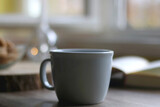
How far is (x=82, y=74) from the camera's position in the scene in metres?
0.60

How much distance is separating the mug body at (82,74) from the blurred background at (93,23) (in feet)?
2.30

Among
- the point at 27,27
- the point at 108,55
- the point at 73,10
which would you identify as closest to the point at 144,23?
the point at 73,10

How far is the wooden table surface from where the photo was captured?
617mm

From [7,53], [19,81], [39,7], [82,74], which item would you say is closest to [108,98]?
[82,74]

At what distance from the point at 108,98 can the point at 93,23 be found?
2.98 feet

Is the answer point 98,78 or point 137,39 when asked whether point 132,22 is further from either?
point 98,78

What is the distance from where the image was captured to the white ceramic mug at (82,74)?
0.59 metres

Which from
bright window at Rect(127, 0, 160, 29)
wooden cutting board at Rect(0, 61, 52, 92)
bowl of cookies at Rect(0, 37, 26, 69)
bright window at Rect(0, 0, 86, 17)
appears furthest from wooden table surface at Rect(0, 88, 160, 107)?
bright window at Rect(127, 0, 160, 29)

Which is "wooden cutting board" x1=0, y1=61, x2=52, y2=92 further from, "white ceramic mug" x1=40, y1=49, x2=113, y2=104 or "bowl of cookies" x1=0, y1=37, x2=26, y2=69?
"white ceramic mug" x1=40, y1=49, x2=113, y2=104

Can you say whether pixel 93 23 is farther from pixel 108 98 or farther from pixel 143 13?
pixel 108 98

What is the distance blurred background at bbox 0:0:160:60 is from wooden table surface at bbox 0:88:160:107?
1.82 feet

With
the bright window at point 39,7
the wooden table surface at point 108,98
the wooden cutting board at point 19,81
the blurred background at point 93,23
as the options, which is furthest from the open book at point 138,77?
the bright window at point 39,7

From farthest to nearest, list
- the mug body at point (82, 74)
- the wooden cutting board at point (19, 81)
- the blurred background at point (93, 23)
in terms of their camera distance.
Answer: the blurred background at point (93, 23) < the wooden cutting board at point (19, 81) < the mug body at point (82, 74)

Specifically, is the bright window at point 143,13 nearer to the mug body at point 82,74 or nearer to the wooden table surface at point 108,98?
the wooden table surface at point 108,98
